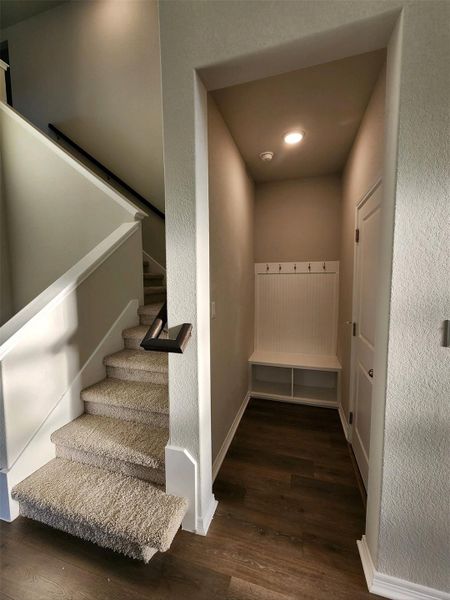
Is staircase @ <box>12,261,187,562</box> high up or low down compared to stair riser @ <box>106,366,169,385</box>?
down

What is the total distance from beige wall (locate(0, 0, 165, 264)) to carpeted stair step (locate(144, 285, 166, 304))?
0.62 metres

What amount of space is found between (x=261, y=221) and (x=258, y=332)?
1.40 meters

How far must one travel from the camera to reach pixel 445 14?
2.88 feet

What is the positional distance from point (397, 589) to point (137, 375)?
1800 mm

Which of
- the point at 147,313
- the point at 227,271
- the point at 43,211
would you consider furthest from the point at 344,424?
the point at 43,211

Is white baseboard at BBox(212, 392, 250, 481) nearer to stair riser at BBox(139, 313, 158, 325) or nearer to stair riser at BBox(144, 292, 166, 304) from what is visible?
stair riser at BBox(139, 313, 158, 325)

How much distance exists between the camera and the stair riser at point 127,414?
1636 mm

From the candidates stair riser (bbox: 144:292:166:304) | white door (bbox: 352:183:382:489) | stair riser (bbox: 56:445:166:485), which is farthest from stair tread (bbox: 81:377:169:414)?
white door (bbox: 352:183:382:489)

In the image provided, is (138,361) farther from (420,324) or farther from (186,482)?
(420,324)

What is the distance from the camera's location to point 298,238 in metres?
2.96

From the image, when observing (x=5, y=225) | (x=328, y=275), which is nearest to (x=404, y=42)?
(x=328, y=275)

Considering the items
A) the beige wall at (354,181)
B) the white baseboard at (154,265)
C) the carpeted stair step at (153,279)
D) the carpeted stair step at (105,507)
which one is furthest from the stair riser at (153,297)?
the beige wall at (354,181)

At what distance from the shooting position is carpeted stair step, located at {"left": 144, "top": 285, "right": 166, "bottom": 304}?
105 inches

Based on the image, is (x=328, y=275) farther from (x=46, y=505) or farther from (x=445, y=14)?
(x=46, y=505)
